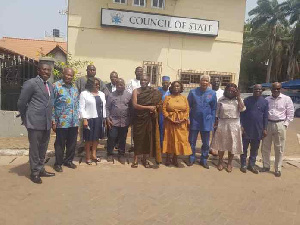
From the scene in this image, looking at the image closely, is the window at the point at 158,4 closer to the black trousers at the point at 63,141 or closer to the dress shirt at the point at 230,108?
the dress shirt at the point at 230,108

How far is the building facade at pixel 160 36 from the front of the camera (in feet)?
32.1

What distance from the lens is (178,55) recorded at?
10.6m

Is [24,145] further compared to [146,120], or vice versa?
[24,145]

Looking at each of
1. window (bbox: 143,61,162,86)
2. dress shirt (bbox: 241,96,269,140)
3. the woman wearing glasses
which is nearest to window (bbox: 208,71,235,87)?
window (bbox: 143,61,162,86)

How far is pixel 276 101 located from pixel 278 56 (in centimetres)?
2634

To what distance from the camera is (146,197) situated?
→ 12.5ft

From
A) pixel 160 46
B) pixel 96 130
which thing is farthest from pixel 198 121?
pixel 160 46

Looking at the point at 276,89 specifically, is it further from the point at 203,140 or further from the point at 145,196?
the point at 145,196

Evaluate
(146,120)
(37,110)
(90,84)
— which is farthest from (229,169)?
(37,110)

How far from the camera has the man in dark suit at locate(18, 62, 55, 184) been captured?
3.95 meters

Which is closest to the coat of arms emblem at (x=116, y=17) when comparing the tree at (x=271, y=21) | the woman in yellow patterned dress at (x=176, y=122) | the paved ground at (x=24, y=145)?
the paved ground at (x=24, y=145)

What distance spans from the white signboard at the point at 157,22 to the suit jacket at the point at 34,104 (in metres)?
6.34

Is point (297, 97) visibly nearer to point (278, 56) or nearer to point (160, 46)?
point (278, 56)

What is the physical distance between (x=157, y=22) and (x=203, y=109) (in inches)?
242
